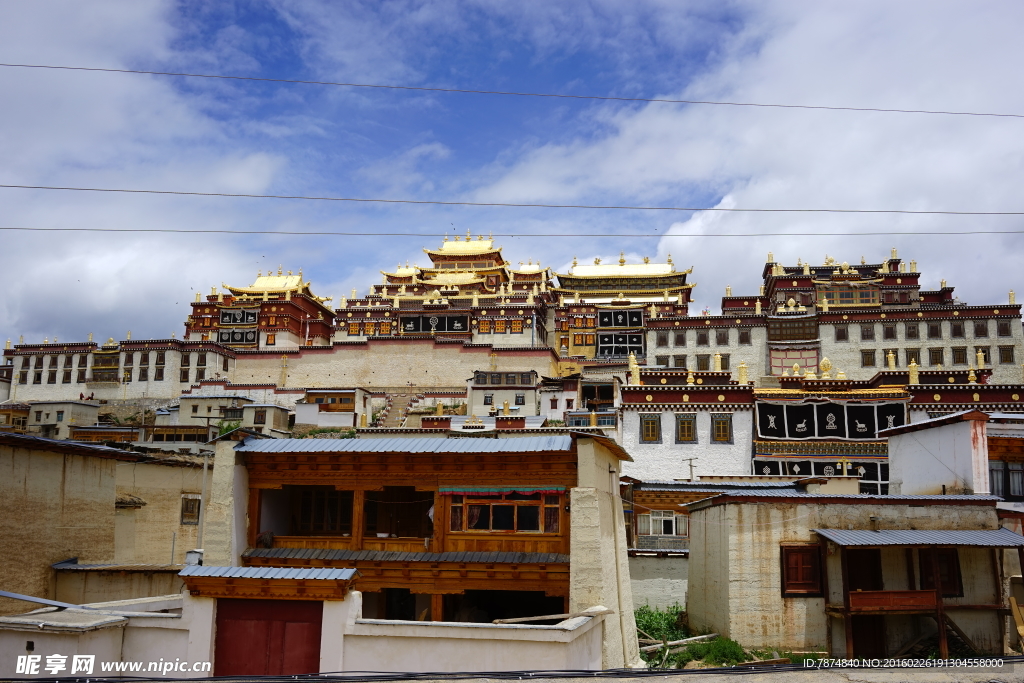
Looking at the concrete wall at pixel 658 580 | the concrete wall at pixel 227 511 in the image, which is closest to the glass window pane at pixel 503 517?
the concrete wall at pixel 227 511

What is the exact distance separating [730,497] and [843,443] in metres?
18.7

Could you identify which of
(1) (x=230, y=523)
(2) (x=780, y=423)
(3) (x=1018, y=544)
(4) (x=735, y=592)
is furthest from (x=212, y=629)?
(2) (x=780, y=423)

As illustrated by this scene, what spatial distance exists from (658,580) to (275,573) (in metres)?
16.1

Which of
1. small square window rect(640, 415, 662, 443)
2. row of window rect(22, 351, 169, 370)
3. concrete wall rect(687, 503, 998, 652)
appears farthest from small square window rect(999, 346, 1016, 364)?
row of window rect(22, 351, 169, 370)

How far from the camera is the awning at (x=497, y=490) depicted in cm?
1930

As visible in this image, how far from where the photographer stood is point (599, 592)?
17.4 metres

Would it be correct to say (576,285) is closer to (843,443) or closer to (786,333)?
(786,333)

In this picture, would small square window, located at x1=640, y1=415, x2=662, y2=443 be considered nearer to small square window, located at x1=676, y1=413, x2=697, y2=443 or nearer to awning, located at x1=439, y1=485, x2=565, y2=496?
small square window, located at x1=676, y1=413, x2=697, y2=443

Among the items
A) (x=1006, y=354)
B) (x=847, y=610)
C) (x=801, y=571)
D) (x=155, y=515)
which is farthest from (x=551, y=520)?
(x=1006, y=354)

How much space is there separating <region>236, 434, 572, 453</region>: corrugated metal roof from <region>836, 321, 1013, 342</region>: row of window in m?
45.0

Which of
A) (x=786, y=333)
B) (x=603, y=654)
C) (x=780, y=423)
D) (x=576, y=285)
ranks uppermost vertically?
(x=576, y=285)

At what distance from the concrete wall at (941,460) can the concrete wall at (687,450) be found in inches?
412

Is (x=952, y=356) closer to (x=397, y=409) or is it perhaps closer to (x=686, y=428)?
(x=686, y=428)

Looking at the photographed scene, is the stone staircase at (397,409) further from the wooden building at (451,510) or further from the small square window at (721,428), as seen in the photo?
the wooden building at (451,510)
